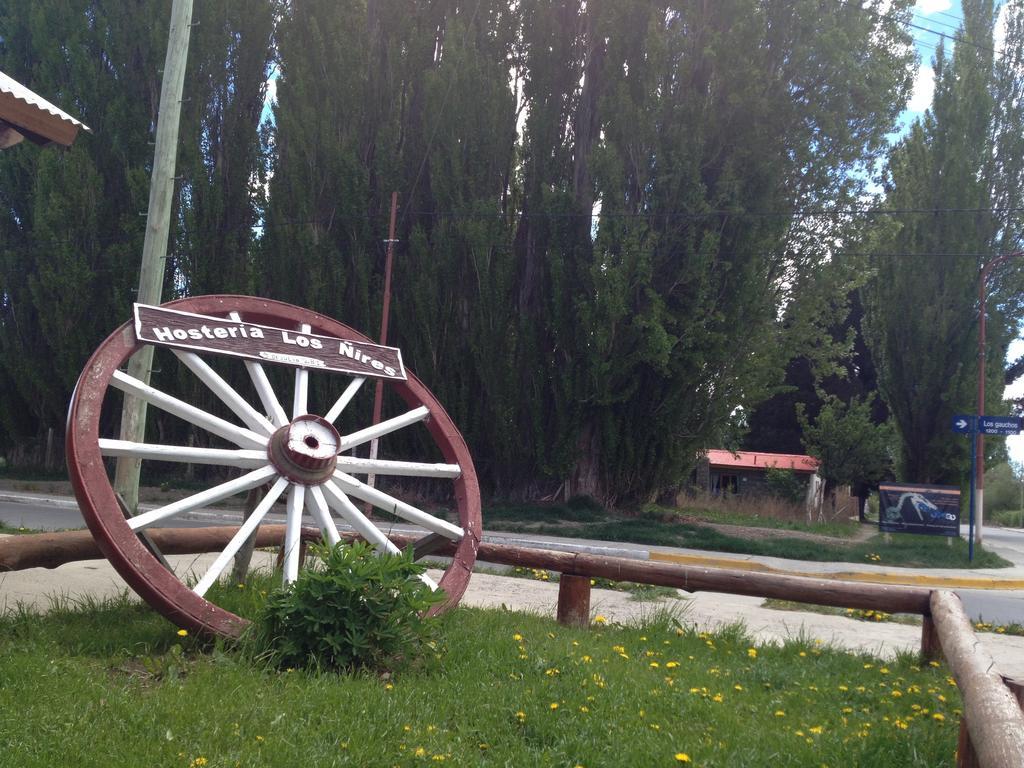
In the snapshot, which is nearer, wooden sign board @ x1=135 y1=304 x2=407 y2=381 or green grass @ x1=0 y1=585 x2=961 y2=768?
green grass @ x1=0 y1=585 x2=961 y2=768

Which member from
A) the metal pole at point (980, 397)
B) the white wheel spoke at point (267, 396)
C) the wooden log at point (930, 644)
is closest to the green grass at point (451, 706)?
the wooden log at point (930, 644)

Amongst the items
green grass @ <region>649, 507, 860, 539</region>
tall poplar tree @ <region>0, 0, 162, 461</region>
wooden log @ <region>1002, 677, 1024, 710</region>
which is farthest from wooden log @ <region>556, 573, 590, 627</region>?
tall poplar tree @ <region>0, 0, 162, 461</region>

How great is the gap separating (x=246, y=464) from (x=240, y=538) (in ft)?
1.41

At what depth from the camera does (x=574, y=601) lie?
22.0ft

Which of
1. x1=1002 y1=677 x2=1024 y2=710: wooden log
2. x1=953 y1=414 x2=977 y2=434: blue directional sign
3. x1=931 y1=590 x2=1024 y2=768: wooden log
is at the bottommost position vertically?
x1=931 y1=590 x2=1024 y2=768: wooden log

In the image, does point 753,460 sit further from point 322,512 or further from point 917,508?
point 322,512

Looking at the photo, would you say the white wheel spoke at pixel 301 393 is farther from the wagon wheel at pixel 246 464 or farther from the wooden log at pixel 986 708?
the wooden log at pixel 986 708

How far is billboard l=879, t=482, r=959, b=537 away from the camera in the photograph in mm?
17844

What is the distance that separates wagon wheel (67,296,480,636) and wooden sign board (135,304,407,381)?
0.26 ft

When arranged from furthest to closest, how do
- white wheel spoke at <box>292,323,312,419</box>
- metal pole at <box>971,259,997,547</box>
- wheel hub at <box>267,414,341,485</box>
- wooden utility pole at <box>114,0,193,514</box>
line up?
metal pole at <box>971,259,997,547</box> < wooden utility pole at <box>114,0,193,514</box> < white wheel spoke at <box>292,323,312,419</box> < wheel hub at <box>267,414,341,485</box>

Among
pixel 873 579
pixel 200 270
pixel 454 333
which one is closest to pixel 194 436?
pixel 200 270

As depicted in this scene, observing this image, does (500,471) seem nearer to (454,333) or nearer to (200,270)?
(454,333)

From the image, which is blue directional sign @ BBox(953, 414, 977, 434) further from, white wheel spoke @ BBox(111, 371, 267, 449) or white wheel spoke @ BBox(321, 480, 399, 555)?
white wheel spoke @ BBox(111, 371, 267, 449)

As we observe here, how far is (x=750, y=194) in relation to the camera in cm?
1891
